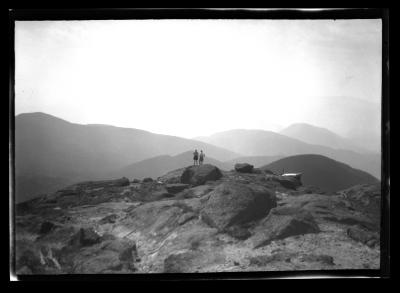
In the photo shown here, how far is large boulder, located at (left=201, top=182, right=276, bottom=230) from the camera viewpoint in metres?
6.95

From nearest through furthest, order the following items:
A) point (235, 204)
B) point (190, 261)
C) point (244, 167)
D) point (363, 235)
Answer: point (190, 261) → point (363, 235) → point (235, 204) → point (244, 167)

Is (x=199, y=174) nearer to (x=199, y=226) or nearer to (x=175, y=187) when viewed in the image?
(x=175, y=187)

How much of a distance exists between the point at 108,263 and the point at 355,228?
19.1ft

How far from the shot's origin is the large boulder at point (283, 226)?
6.68 metres

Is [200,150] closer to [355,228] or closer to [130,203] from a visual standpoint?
[130,203]

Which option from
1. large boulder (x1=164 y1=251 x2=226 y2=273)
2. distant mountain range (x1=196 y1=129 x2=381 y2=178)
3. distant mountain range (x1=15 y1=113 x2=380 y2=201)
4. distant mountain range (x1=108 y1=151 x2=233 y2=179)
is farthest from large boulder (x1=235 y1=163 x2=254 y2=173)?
large boulder (x1=164 y1=251 x2=226 y2=273)

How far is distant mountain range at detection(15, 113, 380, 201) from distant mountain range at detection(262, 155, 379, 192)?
16 centimetres

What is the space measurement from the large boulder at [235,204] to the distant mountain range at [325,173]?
845 millimetres

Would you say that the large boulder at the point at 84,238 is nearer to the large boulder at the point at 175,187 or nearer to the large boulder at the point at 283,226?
the large boulder at the point at 175,187

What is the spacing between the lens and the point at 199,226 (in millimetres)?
6879

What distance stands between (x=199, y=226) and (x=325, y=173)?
3490 mm

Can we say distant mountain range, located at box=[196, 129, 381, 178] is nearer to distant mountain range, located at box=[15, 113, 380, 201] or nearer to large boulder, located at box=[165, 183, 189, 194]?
distant mountain range, located at box=[15, 113, 380, 201]

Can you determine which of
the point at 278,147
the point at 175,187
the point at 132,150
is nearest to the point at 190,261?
the point at 175,187
